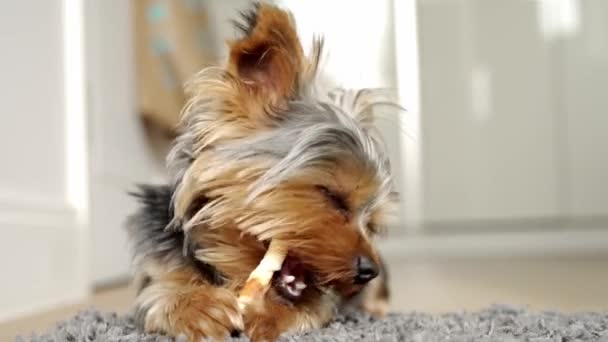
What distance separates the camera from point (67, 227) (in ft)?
9.33

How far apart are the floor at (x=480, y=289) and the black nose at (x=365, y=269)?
0.81 m

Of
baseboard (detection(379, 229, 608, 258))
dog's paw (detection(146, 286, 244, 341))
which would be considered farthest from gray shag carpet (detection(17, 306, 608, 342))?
baseboard (detection(379, 229, 608, 258))

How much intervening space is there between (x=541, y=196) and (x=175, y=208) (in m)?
4.14

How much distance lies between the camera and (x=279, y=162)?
1.55 meters

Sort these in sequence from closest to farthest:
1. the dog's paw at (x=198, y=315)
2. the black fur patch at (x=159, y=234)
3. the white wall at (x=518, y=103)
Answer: the dog's paw at (x=198, y=315) → the black fur patch at (x=159, y=234) → the white wall at (x=518, y=103)

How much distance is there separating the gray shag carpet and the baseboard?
11.9ft

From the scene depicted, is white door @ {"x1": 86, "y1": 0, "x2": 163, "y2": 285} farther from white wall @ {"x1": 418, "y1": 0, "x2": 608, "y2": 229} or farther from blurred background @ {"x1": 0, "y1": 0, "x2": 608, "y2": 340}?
white wall @ {"x1": 418, "y1": 0, "x2": 608, "y2": 229}

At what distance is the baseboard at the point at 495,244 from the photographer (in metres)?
5.34

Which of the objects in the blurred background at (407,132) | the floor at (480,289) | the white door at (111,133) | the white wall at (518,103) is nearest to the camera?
the floor at (480,289)

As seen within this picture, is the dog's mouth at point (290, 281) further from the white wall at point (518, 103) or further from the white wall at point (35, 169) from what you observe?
Result: the white wall at point (518, 103)

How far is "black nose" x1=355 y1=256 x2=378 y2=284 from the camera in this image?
1.46m

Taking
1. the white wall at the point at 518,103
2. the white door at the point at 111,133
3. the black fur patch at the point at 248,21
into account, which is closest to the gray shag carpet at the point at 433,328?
the black fur patch at the point at 248,21

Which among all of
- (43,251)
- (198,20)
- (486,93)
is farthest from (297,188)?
(486,93)

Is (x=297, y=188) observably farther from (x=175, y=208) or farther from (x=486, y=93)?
(x=486, y=93)
